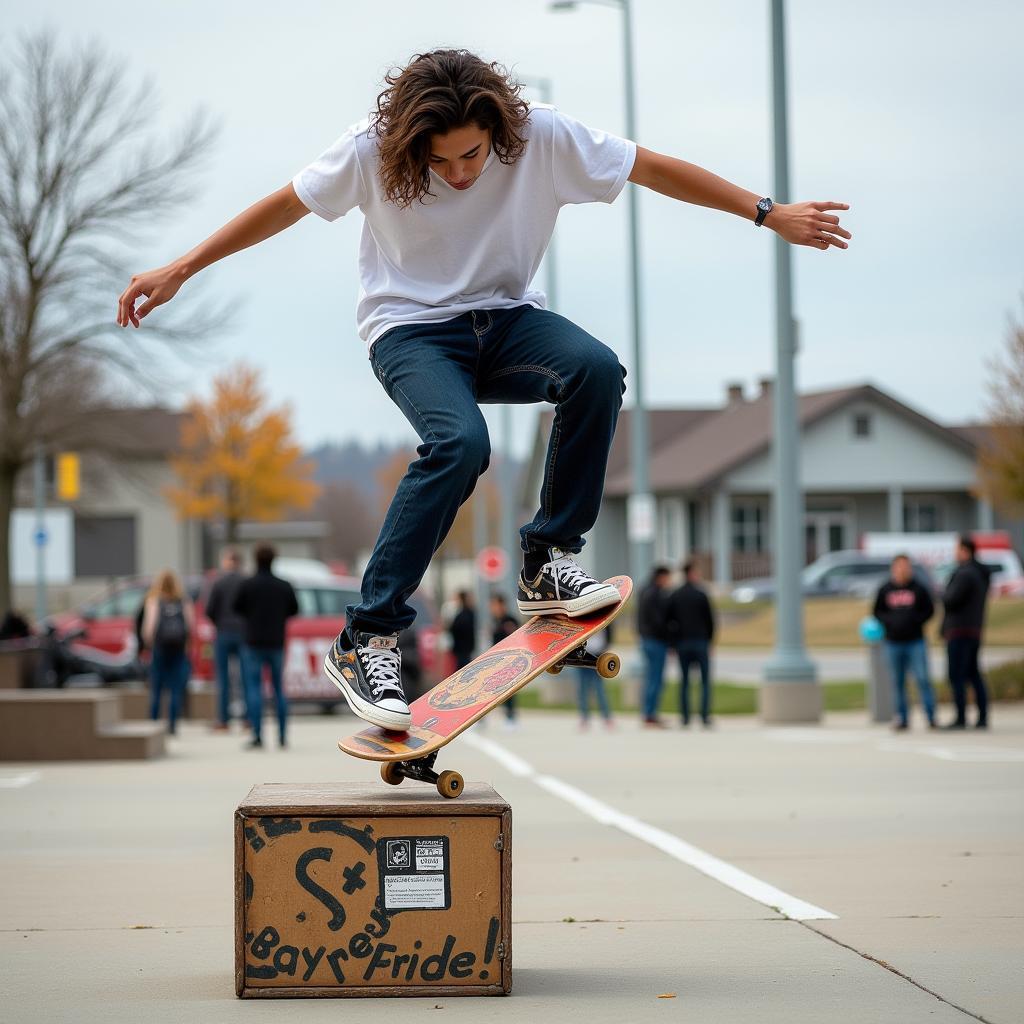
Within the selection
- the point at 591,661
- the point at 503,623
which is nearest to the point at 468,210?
the point at 591,661

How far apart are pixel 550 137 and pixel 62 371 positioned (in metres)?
32.4

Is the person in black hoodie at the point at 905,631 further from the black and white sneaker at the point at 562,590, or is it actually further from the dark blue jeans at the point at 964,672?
the black and white sneaker at the point at 562,590

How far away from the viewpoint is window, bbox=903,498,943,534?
188 feet

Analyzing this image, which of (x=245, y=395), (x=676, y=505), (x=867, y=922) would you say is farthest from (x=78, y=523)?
(x=867, y=922)

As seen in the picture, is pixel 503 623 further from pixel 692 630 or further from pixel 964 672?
pixel 964 672

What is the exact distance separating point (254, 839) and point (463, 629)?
16.5 meters

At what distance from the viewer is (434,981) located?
4.59 meters

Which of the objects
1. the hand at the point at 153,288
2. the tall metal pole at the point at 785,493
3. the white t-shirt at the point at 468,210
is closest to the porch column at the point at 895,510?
the tall metal pole at the point at 785,493

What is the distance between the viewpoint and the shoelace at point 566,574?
5262 millimetres

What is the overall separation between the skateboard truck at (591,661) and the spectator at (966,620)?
37.5 feet

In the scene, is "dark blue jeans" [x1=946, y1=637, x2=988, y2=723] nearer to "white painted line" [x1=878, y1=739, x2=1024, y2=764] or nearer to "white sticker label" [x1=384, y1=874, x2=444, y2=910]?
"white painted line" [x1=878, y1=739, x2=1024, y2=764]

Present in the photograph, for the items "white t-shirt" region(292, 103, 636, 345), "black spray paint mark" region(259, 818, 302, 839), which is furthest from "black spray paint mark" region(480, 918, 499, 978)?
"white t-shirt" region(292, 103, 636, 345)

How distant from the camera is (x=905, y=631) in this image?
16.7 meters

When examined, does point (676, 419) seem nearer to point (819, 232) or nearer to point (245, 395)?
point (245, 395)
